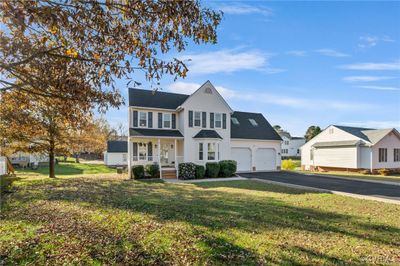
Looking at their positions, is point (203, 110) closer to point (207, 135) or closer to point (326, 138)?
point (207, 135)

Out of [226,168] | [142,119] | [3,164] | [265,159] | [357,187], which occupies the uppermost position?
[142,119]

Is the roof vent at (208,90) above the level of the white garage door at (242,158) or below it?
above

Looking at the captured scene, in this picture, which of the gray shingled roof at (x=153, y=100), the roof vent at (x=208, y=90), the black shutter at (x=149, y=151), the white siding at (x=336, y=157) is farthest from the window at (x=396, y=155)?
the black shutter at (x=149, y=151)

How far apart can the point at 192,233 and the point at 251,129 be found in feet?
73.1

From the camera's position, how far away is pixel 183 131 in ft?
71.4

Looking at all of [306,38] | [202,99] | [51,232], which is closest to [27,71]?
[51,232]

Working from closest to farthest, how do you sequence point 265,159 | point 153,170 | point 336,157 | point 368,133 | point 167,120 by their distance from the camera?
point 153,170
point 167,120
point 265,159
point 336,157
point 368,133

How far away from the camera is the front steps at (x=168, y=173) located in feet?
66.4

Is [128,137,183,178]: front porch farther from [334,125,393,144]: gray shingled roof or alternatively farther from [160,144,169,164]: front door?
[334,125,393,144]: gray shingled roof

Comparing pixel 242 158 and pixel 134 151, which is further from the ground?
pixel 134 151

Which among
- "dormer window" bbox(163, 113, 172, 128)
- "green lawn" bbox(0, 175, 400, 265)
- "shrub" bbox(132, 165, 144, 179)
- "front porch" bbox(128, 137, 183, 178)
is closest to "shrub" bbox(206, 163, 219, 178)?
"front porch" bbox(128, 137, 183, 178)

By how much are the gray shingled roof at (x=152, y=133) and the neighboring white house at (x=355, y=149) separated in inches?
778

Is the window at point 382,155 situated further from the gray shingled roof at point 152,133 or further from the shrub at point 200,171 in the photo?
the gray shingled roof at point 152,133

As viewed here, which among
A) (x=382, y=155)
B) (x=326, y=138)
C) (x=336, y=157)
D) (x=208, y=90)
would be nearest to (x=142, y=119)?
(x=208, y=90)
